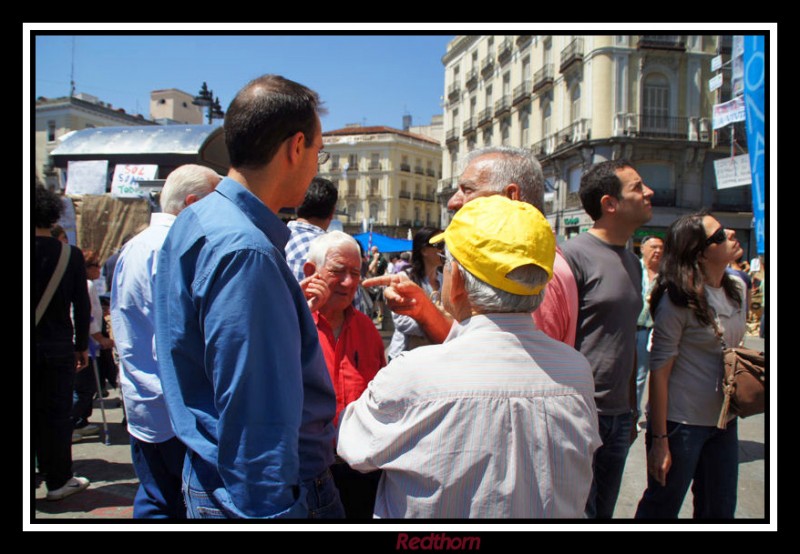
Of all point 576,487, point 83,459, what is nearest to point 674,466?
point 576,487

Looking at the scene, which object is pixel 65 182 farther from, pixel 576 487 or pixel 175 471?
pixel 576 487

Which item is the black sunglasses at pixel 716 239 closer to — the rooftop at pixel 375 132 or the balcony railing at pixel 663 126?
the balcony railing at pixel 663 126

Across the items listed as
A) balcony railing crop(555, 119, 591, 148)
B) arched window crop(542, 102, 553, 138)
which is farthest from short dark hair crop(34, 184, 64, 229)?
arched window crop(542, 102, 553, 138)

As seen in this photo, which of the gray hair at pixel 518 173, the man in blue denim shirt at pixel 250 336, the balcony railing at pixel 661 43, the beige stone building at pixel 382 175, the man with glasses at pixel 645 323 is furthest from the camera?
the beige stone building at pixel 382 175

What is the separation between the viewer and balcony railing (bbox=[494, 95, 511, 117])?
37.5 metres

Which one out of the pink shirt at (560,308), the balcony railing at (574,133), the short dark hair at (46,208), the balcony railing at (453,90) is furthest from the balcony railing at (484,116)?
the pink shirt at (560,308)

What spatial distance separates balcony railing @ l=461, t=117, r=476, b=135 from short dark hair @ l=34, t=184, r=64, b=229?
4087 centimetres

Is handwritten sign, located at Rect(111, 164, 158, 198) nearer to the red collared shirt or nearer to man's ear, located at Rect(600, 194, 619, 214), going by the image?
the red collared shirt

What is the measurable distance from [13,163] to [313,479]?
5.05 feet

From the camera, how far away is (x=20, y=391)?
2.08 metres

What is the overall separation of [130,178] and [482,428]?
839cm

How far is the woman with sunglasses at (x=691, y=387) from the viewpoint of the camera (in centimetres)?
282

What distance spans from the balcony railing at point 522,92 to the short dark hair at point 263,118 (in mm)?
35907

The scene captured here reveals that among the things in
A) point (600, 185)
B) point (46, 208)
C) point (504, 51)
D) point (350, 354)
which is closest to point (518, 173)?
point (600, 185)
